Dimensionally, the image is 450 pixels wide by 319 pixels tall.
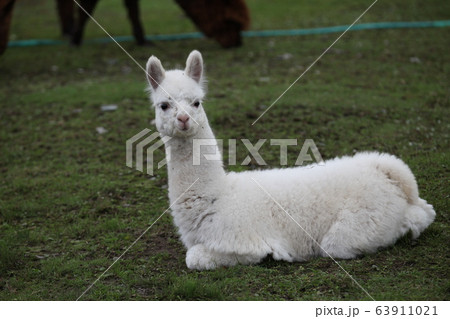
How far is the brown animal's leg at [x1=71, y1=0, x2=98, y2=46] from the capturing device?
12.0 metres

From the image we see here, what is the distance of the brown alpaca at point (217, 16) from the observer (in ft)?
37.2

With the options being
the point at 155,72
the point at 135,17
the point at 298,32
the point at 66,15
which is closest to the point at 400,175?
the point at 155,72

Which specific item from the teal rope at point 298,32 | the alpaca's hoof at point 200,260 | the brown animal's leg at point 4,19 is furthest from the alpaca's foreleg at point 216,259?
the teal rope at point 298,32

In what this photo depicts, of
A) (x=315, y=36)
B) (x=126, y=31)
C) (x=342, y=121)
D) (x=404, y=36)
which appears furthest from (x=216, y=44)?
(x=342, y=121)

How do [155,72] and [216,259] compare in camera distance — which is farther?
[155,72]

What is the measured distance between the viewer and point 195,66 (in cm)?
468

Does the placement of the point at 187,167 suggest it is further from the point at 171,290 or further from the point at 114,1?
the point at 114,1

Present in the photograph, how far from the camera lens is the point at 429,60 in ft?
35.1

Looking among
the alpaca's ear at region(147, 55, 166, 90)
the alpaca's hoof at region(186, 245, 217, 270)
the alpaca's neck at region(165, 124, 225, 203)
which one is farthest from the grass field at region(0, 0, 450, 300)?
the alpaca's ear at region(147, 55, 166, 90)

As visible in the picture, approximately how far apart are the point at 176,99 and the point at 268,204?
3.55 ft

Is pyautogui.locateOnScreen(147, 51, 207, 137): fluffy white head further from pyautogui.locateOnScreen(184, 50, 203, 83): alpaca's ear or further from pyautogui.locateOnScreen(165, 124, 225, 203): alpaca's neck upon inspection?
pyautogui.locateOnScreen(165, 124, 225, 203): alpaca's neck

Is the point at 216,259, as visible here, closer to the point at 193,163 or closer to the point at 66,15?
the point at 193,163

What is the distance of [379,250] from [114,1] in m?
17.2

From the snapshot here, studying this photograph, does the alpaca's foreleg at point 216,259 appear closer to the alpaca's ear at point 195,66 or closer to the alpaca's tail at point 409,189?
the alpaca's tail at point 409,189
